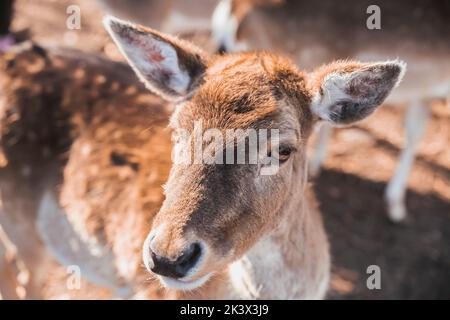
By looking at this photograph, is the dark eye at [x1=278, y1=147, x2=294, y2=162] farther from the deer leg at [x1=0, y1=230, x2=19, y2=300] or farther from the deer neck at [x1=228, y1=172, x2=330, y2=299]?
the deer leg at [x1=0, y1=230, x2=19, y2=300]

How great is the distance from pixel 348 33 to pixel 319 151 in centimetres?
112

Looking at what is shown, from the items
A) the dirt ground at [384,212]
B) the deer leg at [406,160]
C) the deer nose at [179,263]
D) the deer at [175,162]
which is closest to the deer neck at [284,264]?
the deer at [175,162]

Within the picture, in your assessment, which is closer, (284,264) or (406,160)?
(284,264)

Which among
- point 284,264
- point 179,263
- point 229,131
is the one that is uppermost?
point 229,131

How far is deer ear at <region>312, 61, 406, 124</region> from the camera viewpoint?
2703 mm

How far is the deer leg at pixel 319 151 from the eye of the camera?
5453mm

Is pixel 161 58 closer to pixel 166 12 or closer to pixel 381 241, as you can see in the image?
pixel 381 241

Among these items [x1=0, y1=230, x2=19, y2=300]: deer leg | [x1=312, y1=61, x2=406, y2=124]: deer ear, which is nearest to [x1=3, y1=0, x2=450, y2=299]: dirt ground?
[x1=0, y1=230, x2=19, y2=300]: deer leg

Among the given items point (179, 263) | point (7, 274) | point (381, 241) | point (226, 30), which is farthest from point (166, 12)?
point (179, 263)

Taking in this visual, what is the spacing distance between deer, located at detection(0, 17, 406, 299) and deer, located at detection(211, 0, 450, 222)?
1.26 metres

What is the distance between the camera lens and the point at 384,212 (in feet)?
17.4

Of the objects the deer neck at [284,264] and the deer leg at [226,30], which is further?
the deer leg at [226,30]

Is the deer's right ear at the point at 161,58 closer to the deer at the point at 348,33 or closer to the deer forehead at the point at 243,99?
the deer forehead at the point at 243,99
